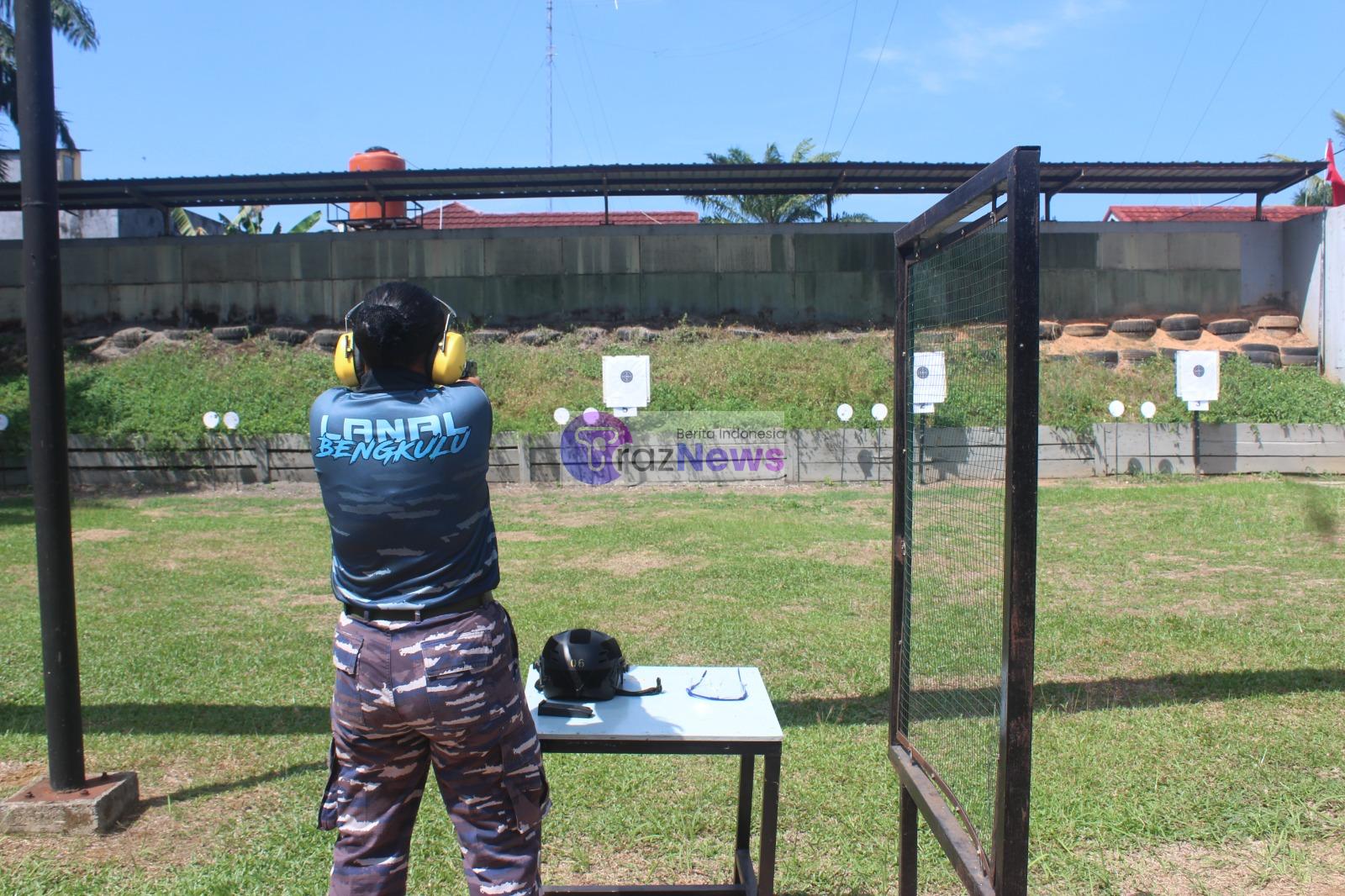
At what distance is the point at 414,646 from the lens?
210 cm

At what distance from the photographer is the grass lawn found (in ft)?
10.4

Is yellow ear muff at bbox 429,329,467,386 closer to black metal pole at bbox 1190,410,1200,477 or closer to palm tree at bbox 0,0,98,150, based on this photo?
black metal pole at bbox 1190,410,1200,477

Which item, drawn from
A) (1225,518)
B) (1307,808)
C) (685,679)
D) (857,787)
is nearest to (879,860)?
(857,787)

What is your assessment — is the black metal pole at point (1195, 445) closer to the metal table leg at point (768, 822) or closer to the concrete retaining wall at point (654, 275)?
the concrete retaining wall at point (654, 275)

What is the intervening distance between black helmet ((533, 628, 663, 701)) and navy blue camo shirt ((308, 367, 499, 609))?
618mm

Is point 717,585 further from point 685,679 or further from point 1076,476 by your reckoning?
point 1076,476

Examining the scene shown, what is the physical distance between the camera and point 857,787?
3.69 meters

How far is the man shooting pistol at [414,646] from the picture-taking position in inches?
82.7

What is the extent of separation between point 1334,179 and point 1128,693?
1484 centimetres

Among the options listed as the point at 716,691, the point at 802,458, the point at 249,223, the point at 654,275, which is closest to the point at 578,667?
the point at 716,691

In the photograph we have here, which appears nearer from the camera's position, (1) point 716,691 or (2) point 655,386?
Result: (1) point 716,691

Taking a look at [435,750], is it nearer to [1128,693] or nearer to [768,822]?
[768,822]

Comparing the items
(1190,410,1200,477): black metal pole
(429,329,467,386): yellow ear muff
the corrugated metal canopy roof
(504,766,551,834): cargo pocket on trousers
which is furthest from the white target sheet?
the corrugated metal canopy roof

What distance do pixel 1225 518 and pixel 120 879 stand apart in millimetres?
9816
